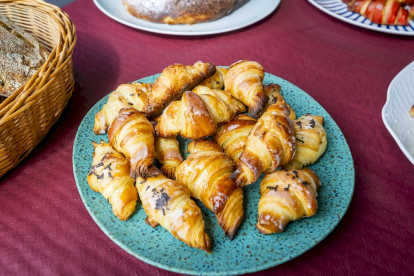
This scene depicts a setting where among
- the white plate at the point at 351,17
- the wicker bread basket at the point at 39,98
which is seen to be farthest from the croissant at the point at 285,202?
the white plate at the point at 351,17

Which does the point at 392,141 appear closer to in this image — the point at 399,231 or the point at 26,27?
the point at 399,231

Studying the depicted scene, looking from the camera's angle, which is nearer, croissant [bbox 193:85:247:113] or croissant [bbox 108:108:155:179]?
croissant [bbox 108:108:155:179]

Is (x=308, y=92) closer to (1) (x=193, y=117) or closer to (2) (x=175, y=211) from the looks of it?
(1) (x=193, y=117)

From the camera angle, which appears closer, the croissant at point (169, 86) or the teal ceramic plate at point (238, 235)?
the teal ceramic plate at point (238, 235)

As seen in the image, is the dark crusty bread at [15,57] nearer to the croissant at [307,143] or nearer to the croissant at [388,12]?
the croissant at [307,143]

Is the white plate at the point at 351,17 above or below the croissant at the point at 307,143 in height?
above

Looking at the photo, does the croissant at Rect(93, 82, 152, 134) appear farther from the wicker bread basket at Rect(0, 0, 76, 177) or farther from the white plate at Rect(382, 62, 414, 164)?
the white plate at Rect(382, 62, 414, 164)

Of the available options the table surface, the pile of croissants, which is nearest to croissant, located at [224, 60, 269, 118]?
the pile of croissants

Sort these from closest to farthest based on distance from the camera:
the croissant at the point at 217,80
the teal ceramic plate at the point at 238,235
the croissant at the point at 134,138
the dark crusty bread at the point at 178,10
Answer: the teal ceramic plate at the point at 238,235
the croissant at the point at 134,138
the croissant at the point at 217,80
the dark crusty bread at the point at 178,10
